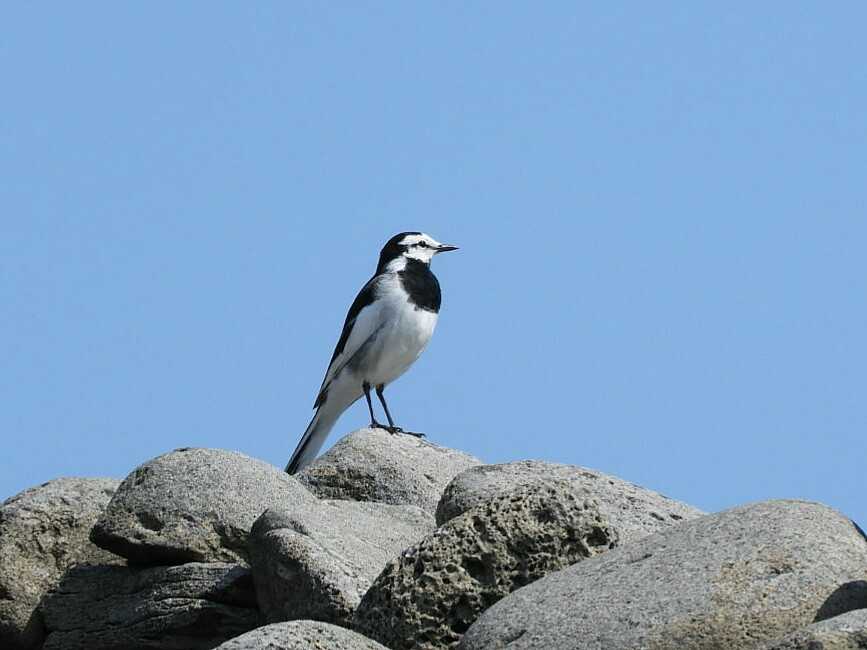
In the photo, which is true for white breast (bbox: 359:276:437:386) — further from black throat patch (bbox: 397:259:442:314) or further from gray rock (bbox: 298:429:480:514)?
gray rock (bbox: 298:429:480:514)

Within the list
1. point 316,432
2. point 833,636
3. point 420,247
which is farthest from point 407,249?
point 833,636

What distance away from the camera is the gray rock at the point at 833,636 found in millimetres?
5453

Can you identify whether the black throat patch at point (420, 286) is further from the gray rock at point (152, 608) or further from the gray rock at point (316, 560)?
the gray rock at point (316, 560)

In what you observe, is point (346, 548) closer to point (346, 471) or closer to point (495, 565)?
point (495, 565)

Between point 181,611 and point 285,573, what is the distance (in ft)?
3.85

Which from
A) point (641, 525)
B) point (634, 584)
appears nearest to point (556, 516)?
point (634, 584)

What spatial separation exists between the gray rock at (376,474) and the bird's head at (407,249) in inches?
201

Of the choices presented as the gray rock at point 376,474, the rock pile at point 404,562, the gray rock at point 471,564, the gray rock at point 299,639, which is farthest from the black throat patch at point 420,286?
the gray rock at point 299,639

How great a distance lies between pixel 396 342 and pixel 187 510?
21.2ft

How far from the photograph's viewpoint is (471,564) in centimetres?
738

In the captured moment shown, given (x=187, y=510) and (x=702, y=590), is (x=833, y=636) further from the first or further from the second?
(x=187, y=510)

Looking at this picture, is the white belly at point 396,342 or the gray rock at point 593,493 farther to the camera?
the white belly at point 396,342

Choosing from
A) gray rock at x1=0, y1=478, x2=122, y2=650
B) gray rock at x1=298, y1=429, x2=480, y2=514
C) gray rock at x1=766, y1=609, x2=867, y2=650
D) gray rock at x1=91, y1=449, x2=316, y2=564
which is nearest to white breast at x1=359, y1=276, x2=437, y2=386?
gray rock at x1=298, y1=429, x2=480, y2=514

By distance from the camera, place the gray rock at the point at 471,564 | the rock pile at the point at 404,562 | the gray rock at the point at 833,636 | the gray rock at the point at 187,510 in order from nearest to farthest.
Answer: the gray rock at the point at 833,636, the rock pile at the point at 404,562, the gray rock at the point at 471,564, the gray rock at the point at 187,510
